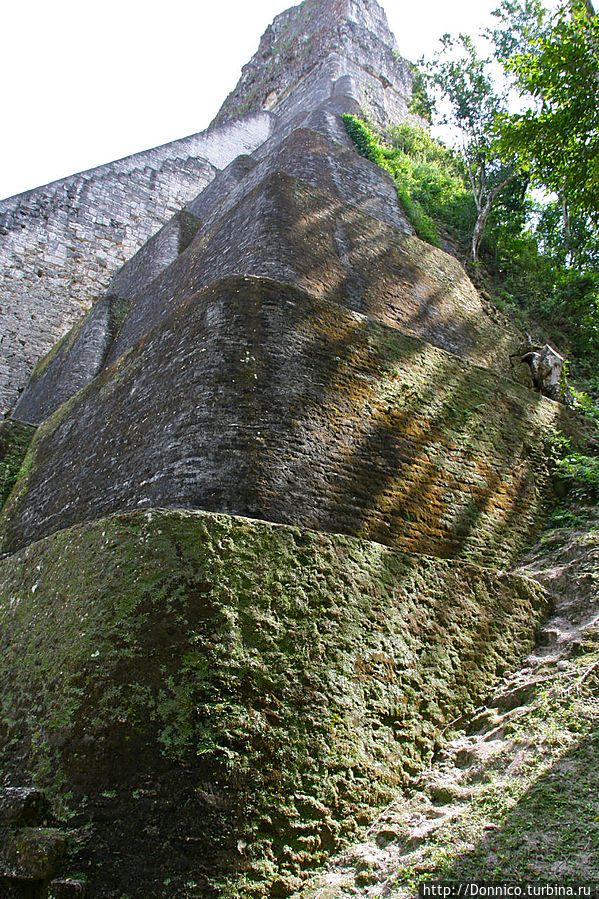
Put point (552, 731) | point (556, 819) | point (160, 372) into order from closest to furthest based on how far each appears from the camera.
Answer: point (556, 819)
point (552, 731)
point (160, 372)

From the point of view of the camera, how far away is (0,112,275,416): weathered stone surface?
11711mm

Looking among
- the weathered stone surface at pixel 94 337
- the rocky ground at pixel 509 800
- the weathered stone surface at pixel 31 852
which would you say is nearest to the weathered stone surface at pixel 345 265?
the weathered stone surface at pixel 94 337

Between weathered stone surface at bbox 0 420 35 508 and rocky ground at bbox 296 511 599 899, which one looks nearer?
rocky ground at bbox 296 511 599 899

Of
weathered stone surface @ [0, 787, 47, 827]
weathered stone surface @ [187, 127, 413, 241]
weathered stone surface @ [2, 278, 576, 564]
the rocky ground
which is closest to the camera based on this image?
the rocky ground

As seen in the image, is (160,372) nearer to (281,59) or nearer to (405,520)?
(405,520)

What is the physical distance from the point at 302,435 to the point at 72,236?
10.8 m

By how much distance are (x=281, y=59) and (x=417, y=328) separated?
630 inches

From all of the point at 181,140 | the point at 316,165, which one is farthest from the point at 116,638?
the point at 181,140

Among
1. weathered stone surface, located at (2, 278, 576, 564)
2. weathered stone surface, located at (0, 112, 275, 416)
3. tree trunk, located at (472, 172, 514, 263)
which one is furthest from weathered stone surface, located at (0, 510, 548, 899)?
weathered stone surface, located at (0, 112, 275, 416)

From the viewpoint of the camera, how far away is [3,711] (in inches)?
126

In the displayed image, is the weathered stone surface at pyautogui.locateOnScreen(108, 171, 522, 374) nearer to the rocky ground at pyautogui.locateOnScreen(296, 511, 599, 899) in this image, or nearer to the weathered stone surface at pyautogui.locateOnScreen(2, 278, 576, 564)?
the weathered stone surface at pyautogui.locateOnScreen(2, 278, 576, 564)

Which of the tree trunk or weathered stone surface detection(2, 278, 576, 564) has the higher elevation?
the tree trunk

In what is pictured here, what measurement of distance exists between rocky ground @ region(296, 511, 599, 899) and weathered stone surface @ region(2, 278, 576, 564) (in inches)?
47.0

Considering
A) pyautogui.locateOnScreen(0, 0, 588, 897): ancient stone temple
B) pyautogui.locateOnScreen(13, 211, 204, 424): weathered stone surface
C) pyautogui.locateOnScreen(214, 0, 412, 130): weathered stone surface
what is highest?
pyautogui.locateOnScreen(214, 0, 412, 130): weathered stone surface
